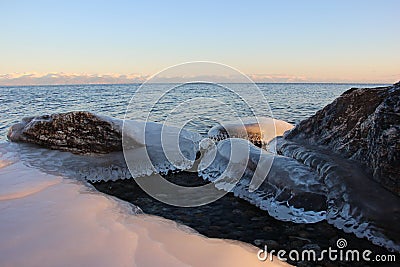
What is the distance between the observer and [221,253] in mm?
2041

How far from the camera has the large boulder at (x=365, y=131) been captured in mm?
3199

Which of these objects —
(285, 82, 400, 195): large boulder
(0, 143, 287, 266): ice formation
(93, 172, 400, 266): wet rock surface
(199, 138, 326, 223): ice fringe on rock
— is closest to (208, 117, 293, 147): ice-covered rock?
(285, 82, 400, 195): large boulder

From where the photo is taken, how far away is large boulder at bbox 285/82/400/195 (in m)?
3.20

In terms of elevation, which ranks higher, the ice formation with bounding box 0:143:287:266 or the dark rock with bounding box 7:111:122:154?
the dark rock with bounding box 7:111:122:154

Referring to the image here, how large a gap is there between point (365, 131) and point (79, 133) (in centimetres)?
489

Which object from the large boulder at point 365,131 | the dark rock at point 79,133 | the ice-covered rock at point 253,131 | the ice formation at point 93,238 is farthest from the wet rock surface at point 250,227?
the ice-covered rock at point 253,131

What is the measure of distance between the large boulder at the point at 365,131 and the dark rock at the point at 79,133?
3.62 m

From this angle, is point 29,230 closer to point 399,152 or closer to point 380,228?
point 380,228

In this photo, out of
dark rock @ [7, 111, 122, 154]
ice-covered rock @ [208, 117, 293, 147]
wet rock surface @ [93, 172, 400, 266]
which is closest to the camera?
wet rock surface @ [93, 172, 400, 266]

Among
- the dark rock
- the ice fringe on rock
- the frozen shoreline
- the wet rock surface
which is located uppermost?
the dark rock

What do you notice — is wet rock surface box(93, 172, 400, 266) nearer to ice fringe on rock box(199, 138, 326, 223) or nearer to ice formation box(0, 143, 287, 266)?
ice fringe on rock box(199, 138, 326, 223)

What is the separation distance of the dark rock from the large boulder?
143 inches

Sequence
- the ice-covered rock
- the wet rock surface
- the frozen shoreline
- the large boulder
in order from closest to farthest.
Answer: the frozen shoreline < the wet rock surface < the large boulder < the ice-covered rock

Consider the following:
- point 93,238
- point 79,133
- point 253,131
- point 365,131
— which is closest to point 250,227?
point 93,238
